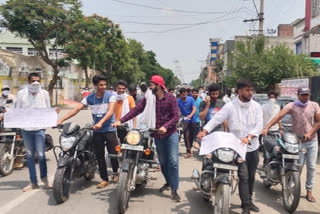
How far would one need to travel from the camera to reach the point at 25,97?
210 inches

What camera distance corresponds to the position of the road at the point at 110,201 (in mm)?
4473

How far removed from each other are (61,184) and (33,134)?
3.70ft

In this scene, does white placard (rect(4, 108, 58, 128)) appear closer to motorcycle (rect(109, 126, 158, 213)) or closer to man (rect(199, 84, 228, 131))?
motorcycle (rect(109, 126, 158, 213))

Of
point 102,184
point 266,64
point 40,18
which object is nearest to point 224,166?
point 102,184

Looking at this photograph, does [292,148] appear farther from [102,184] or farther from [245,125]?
[102,184]

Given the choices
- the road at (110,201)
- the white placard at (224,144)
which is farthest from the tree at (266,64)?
the white placard at (224,144)

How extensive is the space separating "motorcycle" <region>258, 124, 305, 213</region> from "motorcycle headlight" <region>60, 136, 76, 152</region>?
3010 mm

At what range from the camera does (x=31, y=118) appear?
5152mm

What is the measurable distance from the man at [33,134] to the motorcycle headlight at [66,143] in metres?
0.59

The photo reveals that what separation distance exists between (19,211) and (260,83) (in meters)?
20.9

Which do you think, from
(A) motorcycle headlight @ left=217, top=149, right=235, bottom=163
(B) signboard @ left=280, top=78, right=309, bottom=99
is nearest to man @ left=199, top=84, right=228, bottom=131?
(A) motorcycle headlight @ left=217, top=149, right=235, bottom=163

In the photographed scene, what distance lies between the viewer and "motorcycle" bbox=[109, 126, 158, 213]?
4.18 metres

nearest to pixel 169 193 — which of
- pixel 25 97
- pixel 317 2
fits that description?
pixel 25 97

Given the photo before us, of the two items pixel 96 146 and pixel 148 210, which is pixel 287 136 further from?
pixel 96 146
